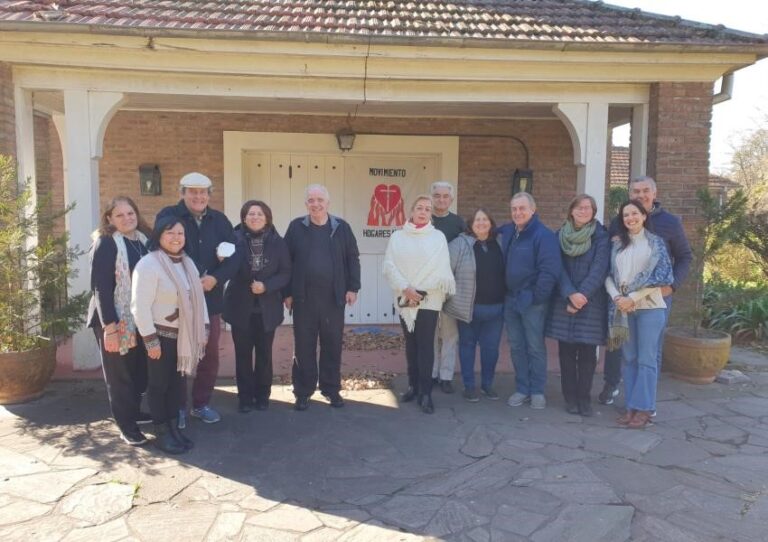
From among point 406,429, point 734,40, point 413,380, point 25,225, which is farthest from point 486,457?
point 734,40

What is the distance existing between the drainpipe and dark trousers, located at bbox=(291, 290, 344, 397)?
428 centimetres

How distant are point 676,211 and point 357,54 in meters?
3.34

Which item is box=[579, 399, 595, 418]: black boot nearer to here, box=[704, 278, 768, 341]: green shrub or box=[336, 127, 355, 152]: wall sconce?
box=[704, 278, 768, 341]: green shrub

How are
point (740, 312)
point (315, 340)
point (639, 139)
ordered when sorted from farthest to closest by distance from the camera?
point (740, 312) < point (639, 139) < point (315, 340)

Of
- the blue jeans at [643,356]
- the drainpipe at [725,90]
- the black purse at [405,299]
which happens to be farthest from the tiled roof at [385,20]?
the blue jeans at [643,356]

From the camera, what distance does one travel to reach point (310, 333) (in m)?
4.42

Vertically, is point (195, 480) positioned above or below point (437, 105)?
below

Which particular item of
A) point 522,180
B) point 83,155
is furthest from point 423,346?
point 522,180

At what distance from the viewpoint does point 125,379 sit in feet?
12.4

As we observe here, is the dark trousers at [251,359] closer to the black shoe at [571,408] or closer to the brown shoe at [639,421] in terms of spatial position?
the black shoe at [571,408]

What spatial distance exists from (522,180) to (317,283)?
4.09 m

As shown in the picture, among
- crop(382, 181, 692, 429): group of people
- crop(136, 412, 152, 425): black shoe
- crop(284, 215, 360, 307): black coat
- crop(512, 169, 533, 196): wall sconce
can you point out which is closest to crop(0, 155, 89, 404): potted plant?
crop(136, 412, 152, 425): black shoe

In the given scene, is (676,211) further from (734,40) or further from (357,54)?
(357,54)

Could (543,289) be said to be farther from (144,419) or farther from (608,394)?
(144,419)
